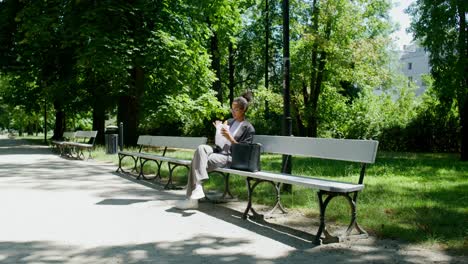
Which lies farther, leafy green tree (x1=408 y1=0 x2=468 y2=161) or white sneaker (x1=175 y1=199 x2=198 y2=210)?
leafy green tree (x1=408 y1=0 x2=468 y2=161)

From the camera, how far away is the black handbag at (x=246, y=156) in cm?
680

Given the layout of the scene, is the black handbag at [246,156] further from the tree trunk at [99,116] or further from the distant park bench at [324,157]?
the tree trunk at [99,116]

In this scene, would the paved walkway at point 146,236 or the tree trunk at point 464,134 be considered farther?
Result: the tree trunk at point 464,134

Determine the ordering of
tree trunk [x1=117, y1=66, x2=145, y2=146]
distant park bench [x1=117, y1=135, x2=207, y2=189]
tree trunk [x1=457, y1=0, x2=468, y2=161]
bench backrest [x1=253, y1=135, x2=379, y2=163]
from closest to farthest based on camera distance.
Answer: bench backrest [x1=253, y1=135, x2=379, y2=163]
distant park bench [x1=117, y1=135, x2=207, y2=189]
tree trunk [x1=457, y1=0, x2=468, y2=161]
tree trunk [x1=117, y1=66, x2=145, y2=146]

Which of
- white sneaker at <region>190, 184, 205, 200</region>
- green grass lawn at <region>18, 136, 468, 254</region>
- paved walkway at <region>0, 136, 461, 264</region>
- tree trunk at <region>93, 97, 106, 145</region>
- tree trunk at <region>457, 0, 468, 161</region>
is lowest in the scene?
paved walkway at <region>0, 136, 461, 264</region>

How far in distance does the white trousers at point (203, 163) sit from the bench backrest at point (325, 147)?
2.34 ft

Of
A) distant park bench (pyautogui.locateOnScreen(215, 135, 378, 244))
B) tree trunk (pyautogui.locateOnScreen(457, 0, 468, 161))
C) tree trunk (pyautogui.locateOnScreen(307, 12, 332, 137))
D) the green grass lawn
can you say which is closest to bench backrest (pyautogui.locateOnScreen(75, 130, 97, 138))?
the green grass lawn

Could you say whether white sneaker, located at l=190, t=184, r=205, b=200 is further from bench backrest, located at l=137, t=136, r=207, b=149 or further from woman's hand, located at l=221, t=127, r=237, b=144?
bench backrest, located at l=137, t=136, r=207, b=149

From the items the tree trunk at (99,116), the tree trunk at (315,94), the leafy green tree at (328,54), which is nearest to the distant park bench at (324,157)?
the tree trunk at (99,116)

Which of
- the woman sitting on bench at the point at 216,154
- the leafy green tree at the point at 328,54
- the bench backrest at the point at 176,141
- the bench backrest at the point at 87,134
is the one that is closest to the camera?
the woman sitting on bench at the point at 216,154

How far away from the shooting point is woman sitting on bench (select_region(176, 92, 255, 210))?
698cm

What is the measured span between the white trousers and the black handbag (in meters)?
0.25

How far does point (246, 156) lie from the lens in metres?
6.92

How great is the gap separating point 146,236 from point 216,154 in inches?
87.3
